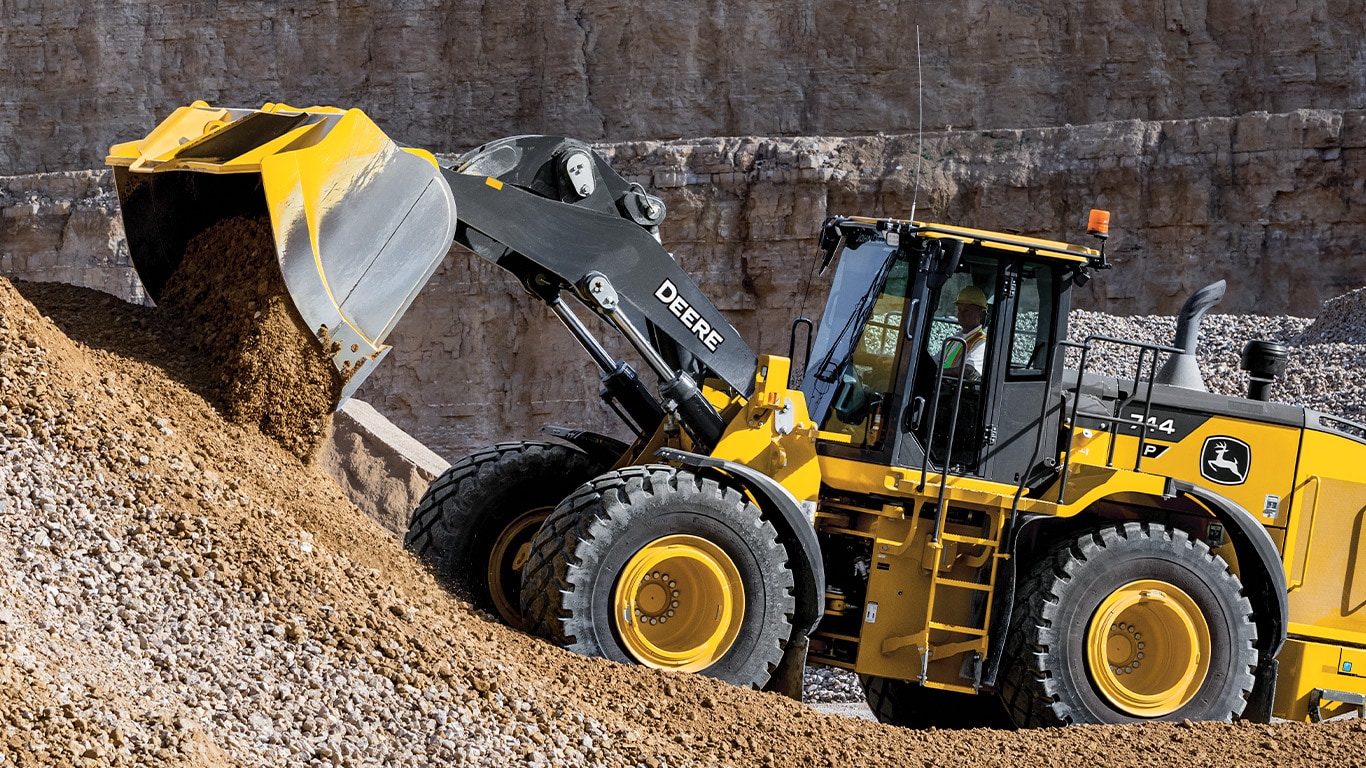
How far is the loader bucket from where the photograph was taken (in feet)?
18.6

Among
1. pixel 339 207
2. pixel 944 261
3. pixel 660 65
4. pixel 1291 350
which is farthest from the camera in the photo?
pixel 660 65

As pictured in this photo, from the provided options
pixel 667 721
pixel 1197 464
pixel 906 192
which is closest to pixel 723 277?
pixel 906 192

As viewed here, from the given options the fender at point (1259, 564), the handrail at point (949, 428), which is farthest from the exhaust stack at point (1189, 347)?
the handrail at point (949, 428)

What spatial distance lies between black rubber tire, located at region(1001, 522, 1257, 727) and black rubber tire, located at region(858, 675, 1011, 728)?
0.78 metres

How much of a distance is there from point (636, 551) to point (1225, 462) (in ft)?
9.75

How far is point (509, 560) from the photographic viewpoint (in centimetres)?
700

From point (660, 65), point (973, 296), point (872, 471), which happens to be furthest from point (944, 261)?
point (660, 65)

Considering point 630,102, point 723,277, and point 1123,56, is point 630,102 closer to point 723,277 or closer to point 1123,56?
point 723,277

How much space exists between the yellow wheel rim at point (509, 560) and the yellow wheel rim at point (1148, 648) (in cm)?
264

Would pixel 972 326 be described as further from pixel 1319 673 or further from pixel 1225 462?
pixel 1319 673

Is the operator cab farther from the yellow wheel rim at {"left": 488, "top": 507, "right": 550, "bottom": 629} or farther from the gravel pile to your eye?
the gravel pile

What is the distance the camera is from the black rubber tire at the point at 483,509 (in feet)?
22.8

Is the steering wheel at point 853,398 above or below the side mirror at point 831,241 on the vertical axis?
below

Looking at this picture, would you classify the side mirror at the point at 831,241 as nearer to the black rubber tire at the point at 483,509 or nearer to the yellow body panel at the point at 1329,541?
the black rubber tire at the point at 483,509
